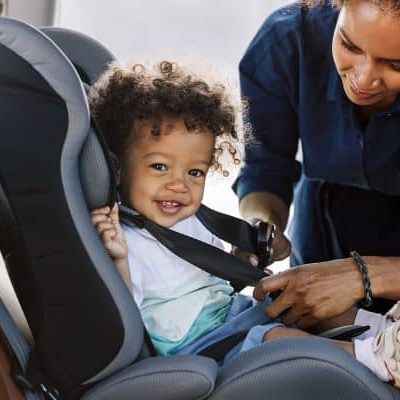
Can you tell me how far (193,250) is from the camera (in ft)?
5.25

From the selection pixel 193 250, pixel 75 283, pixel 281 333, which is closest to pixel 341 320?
pixel 281 333

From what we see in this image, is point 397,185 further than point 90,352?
Yes


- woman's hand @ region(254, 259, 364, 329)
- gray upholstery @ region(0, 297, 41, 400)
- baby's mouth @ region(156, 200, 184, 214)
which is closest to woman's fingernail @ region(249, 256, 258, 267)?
woman's hand @ region(254, 259, 364, 329)

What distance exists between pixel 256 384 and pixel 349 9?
683 millimetres

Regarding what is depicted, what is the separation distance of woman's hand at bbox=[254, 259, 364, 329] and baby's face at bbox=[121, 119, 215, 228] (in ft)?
0.68

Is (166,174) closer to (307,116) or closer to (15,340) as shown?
(15,340)

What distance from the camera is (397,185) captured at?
1.96 metres

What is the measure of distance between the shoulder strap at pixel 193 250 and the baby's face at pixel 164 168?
37 mm

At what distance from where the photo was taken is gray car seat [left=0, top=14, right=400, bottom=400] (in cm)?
133

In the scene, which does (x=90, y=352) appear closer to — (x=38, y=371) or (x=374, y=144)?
(x=38, y=371)

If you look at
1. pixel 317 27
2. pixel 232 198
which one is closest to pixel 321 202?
pixel 317 27

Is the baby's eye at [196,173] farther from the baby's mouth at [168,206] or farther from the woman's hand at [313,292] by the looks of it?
the woman's hand at [313,292]

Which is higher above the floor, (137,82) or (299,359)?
(137,82)

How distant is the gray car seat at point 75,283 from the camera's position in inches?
52.5
